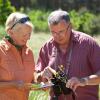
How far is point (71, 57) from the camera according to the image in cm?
530

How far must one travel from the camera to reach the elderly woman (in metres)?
4.94

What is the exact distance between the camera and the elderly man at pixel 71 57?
16.7ft

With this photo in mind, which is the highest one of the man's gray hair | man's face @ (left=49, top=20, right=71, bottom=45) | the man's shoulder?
the man's gray hair

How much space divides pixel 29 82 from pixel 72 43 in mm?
617

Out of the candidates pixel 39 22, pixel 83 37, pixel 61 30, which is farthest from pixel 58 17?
pixel 39 22

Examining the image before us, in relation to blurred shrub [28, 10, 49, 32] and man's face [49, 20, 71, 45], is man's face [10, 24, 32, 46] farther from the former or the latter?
blurred shrub [28, 10, 49, 32]

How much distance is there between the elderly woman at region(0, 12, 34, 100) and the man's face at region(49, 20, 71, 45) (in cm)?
27

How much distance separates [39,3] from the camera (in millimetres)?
70250

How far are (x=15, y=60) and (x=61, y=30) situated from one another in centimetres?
55

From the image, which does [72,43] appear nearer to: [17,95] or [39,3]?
[17,95]

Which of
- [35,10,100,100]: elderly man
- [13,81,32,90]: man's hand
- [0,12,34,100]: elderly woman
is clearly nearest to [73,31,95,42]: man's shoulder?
[35,10,100,100]: elderly man

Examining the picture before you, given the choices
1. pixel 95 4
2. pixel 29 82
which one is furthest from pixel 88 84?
pixel 95 4

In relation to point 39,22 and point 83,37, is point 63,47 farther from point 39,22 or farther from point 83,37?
point 39,22

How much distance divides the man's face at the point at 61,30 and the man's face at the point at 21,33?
11.1 inches
